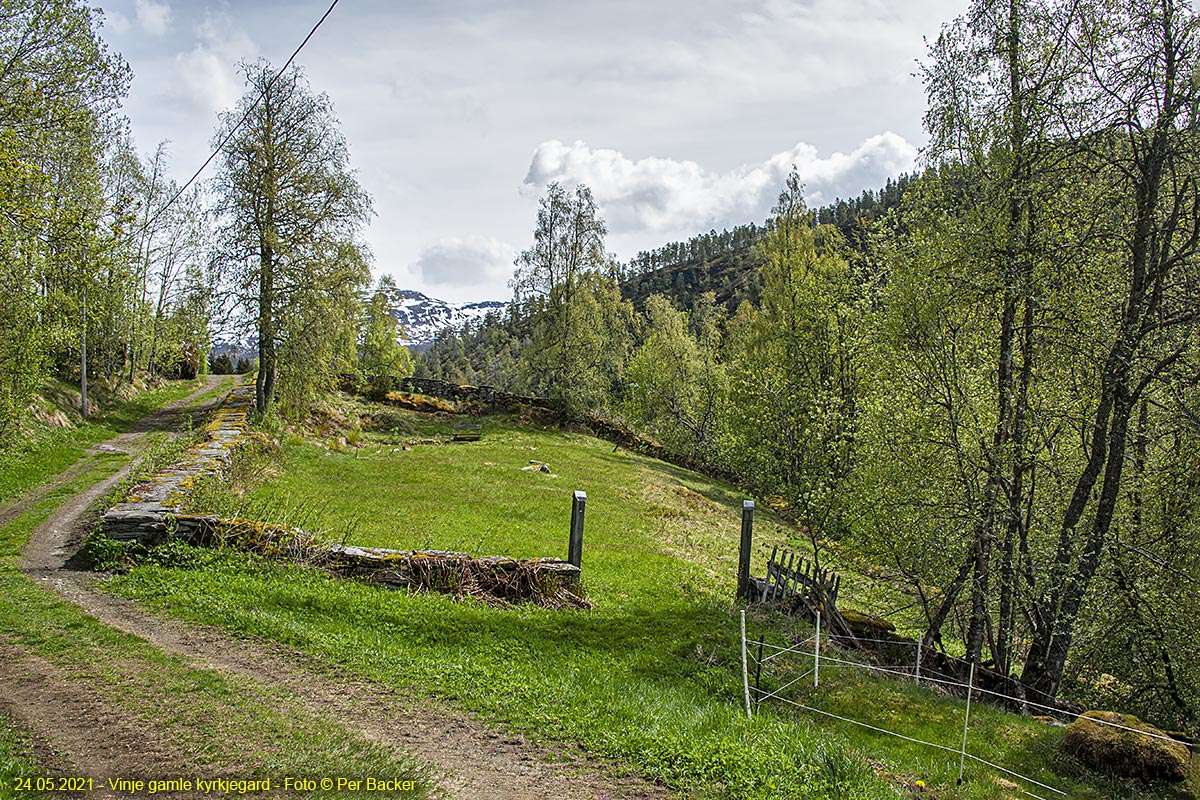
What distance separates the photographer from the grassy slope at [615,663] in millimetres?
5977

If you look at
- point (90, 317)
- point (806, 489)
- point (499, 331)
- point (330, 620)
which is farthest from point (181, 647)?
point (499, 331)

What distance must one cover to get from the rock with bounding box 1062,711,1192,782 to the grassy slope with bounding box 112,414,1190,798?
27 centimetres

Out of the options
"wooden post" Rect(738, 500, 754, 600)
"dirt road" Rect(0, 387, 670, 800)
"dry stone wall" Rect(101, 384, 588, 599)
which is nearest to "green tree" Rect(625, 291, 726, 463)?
"wooden post" Rect(738, 500, 754, 600)

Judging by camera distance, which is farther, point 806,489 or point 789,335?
point 789,335

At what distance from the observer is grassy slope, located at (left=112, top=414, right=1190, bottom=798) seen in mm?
5977

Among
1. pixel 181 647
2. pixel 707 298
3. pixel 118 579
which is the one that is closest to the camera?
pixel 181 647

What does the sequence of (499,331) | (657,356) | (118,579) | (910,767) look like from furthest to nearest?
(499,331), (657,356), (118,579), (910,767)

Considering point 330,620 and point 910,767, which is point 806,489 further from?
point 330,620

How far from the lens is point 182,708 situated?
5.68 metres

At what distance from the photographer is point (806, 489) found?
47.5ft

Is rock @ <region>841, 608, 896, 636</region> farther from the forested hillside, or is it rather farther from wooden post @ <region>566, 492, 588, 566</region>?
wooden post @ <region>566, 492, 588, 566</region>

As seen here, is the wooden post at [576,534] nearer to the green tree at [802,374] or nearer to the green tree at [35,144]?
the green tree at [802,374]

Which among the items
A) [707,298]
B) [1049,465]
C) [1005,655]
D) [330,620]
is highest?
[707,298]

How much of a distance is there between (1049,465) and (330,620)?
39.3 ft
